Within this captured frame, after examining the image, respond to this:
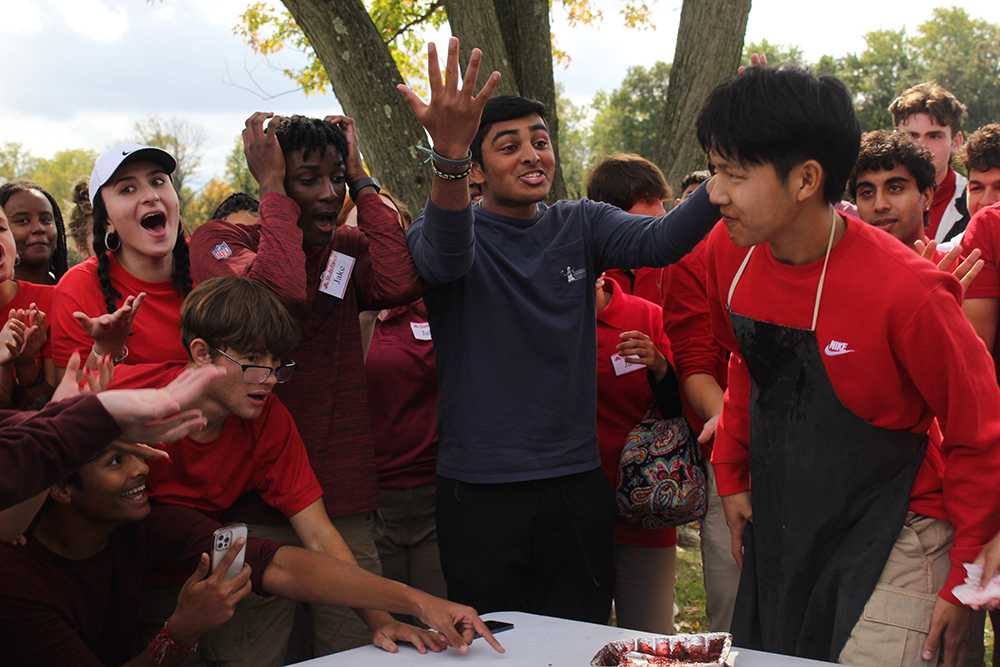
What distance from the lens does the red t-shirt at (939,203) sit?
5.11 m

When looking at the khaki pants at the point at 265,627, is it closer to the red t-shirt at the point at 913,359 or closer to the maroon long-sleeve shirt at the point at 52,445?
the maroon long-sleeve shirt at the point at 52,445

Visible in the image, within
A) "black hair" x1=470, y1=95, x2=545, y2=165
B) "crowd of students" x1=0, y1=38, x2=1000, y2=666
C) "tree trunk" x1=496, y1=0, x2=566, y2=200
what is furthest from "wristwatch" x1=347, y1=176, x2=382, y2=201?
"tree trunk" x1=496, y1=0, x2=566, y2=200

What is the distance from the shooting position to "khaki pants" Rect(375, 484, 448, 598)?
3922mm

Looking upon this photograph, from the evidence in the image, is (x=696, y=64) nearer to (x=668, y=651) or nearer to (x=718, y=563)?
(x=718, y=563)

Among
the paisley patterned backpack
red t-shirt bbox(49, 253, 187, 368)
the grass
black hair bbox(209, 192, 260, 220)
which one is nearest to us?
red t-shirt bbox(49, 253, 187, 368)

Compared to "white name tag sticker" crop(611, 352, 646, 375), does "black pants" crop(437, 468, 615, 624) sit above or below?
below

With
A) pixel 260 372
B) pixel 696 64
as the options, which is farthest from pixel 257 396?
pixel 696 64

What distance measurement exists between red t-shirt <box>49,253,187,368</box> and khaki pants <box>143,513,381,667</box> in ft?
1.97

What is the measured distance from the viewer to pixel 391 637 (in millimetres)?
2514

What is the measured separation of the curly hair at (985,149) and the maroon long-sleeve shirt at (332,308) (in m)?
2.32

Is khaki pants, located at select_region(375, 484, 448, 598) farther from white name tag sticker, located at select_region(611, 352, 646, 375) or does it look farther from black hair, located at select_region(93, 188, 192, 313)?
black hair, located at select_region(93, 188, 192, 313)


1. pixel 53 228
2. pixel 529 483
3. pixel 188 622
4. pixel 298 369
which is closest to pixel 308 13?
pixel 53 228

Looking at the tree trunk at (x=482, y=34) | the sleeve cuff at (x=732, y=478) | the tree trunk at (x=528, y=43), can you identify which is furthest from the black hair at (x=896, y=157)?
the tree trunk at (x=528, y=43)

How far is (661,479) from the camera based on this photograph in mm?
3576
